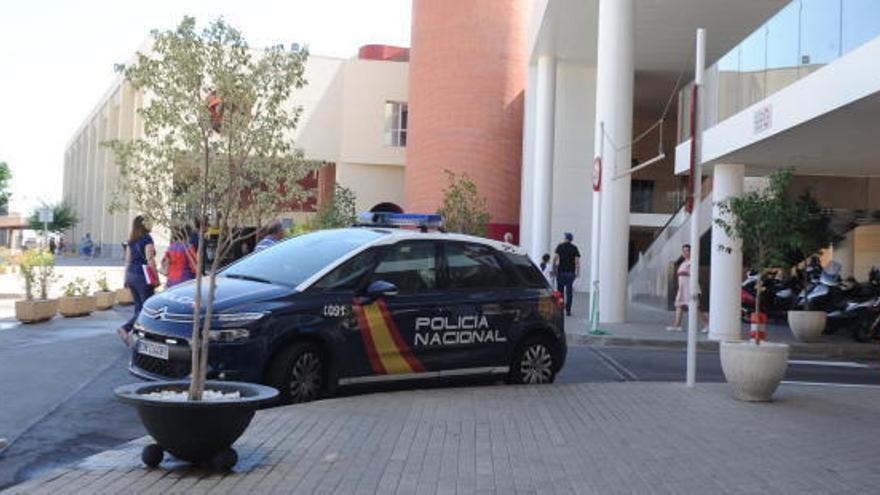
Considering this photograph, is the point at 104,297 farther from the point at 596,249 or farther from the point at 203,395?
the point at 203,395

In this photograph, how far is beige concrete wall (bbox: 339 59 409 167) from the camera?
181ft

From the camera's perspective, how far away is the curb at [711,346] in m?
17.0

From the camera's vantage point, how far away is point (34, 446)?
23.5ft

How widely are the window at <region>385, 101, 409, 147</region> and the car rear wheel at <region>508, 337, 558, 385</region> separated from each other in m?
45.2

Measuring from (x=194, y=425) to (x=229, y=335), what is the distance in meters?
2.34

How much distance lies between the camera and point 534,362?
10.8 meters

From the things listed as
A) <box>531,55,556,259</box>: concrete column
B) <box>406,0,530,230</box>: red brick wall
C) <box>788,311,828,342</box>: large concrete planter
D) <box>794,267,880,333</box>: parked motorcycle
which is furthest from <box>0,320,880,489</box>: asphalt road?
<box>406,0,530,230</box>: red brick wall

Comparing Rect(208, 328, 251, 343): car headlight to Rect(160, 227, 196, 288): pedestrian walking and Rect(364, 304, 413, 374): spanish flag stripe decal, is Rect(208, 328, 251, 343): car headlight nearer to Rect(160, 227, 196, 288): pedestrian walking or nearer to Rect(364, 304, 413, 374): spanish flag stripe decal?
Rect(364, 304, 413, 374): spanish flag stripe decal

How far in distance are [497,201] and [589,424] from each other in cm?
3553

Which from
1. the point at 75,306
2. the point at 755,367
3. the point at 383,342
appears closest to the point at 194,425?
the point at 383,342

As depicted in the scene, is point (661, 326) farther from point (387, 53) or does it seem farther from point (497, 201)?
point (387, 53)

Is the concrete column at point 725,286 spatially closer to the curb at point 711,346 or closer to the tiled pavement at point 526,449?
the curb at point 711,346

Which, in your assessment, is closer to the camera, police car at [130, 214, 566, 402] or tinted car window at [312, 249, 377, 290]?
police car at [130, 214, 566, 402]

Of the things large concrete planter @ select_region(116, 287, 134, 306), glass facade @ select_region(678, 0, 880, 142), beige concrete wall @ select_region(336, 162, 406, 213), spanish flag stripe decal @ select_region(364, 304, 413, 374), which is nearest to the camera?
spanish flag stripe decal @ select_region(364, 304, 413, 374)
